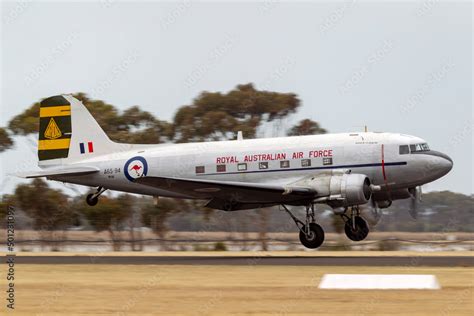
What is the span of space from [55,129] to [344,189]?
1473 cm

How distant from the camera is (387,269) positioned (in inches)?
1014

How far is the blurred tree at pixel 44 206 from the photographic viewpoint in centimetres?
5509

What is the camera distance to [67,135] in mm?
39250

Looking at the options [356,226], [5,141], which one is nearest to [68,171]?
[356,226]

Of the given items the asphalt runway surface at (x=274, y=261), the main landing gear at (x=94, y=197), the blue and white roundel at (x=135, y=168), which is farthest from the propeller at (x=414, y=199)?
the main landing gear at (x=94, y=197)

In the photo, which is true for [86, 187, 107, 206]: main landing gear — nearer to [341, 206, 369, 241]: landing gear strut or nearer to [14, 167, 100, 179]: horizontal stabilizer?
[14, 167, 100, 179]: horizontal stabilizer

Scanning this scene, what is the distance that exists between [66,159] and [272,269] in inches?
602

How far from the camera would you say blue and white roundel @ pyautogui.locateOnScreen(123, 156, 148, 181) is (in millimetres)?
36688

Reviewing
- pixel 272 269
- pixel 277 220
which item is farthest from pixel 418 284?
pixel 277 220

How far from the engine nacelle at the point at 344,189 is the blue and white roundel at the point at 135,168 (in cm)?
784

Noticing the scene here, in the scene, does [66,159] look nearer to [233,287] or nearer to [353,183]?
[353,183]

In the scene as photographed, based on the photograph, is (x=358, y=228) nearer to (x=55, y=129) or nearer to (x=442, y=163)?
(x=442, y=163)

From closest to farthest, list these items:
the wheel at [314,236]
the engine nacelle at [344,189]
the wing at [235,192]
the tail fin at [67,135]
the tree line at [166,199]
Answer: the engine nacelle at [344,189], the wing at [235,192], the wheel at [314,236], the tail fin at [67,135], the tree line at [166,199]

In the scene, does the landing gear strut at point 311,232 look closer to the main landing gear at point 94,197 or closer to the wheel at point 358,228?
the wheel at point 358,228
